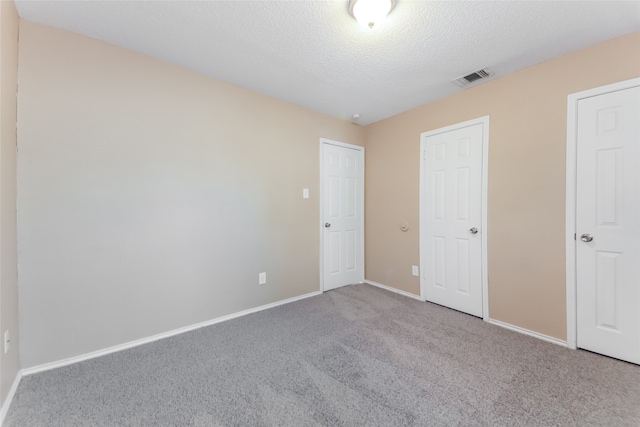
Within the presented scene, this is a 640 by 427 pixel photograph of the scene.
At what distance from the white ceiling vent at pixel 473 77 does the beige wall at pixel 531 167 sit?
14 centimetres

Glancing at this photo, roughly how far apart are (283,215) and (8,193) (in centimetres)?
207

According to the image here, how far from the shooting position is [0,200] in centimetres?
139

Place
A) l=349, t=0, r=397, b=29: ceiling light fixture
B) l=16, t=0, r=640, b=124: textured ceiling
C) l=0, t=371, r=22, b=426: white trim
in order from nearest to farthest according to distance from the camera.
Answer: l=0, t=371, r=22, b=426: white trim → l=349, t=0, r=397, b=29: ceiling light fixture → l=16, t=0, r=640, b=124: textured ceiling

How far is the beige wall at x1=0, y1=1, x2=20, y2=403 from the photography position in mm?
1402

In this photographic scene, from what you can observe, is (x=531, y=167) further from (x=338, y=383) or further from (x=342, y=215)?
(x=338, y=383)

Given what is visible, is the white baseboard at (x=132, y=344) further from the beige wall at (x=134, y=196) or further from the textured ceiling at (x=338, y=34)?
the textured ceiling at (x=338, y=34)

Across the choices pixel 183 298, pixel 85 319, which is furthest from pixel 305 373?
pixel 85 319

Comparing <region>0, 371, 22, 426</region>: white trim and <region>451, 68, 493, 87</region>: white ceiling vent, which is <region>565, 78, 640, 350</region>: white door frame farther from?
<region>0, 371, 22, 426</region>: white trim

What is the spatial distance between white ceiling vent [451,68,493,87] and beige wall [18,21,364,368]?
1869 mm

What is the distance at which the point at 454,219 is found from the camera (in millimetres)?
2795

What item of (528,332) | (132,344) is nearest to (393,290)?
(528,332)

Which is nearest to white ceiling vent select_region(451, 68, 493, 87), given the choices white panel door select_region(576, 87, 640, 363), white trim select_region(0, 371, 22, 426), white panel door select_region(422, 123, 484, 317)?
white panel door select_region(422, 123, 484, 317)

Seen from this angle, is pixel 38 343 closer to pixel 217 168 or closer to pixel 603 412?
pixel 217 168

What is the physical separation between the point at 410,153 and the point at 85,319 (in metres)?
3.59
